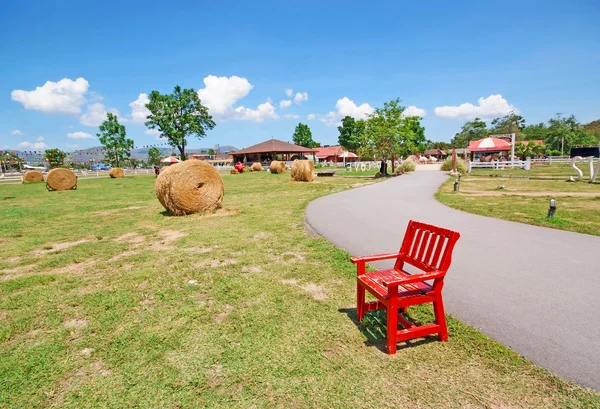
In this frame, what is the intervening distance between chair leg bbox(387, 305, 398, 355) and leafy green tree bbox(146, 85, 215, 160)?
52130mm

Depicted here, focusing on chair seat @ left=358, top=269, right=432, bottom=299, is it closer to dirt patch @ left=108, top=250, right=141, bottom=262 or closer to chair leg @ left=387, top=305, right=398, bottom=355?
chair leg @ left=387, top=305, right=398, bottom=355

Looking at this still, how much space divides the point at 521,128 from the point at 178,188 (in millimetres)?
121231

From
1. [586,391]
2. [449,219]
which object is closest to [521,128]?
[449,219]

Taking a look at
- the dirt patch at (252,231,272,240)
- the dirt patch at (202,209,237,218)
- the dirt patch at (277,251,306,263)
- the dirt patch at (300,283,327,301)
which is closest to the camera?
the dirt patch at (300,283,327,301)

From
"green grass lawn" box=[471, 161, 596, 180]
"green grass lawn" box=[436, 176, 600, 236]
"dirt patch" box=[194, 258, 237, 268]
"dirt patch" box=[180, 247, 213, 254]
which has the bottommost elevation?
"dirt patch" box=[194, 258, 237, 268]

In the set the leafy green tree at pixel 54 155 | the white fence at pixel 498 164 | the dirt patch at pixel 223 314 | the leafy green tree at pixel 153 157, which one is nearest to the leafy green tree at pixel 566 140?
the white fence at pixel 498 164

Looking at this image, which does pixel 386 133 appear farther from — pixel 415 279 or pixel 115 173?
pixel 115 173

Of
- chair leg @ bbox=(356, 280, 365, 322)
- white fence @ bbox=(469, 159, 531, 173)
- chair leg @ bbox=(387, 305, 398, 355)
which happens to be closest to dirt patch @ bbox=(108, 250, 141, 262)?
chair leg @ bbox=(356, 280, 365, 322)

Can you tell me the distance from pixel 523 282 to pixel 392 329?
2.61 metres

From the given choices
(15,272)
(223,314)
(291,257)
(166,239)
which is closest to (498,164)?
(291,257)

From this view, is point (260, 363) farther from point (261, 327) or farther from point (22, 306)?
point (22, 306)

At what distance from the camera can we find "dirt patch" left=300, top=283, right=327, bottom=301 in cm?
404

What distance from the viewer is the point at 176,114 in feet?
161

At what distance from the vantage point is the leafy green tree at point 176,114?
48.0m
